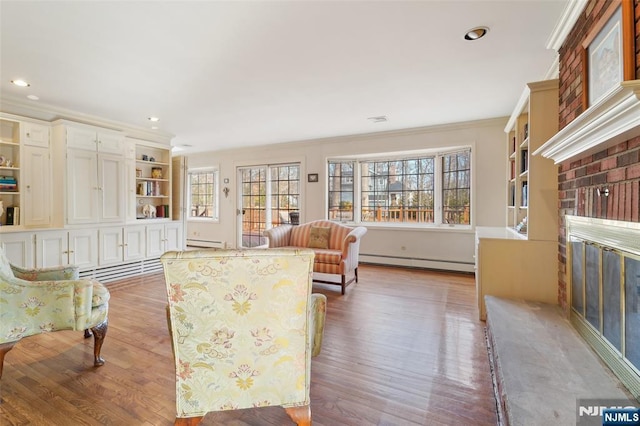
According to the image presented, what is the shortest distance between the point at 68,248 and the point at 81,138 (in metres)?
1.49

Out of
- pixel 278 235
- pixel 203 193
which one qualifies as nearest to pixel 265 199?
pixel 203 193

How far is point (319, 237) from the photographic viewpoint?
4.27 metres

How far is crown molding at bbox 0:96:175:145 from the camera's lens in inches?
139

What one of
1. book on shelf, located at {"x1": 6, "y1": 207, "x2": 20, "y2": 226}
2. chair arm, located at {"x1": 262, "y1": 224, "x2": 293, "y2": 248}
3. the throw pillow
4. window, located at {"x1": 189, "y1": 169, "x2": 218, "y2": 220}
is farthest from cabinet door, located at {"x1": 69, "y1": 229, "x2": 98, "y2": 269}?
window, located at {"x1": 189, "y1": 169, "x2": 218, "y2": 220}

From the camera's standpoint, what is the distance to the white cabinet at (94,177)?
12.8 feet

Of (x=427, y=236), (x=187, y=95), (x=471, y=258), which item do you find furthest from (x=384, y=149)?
(x=187, y=95)

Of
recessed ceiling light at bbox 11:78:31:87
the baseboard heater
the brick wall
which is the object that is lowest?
the baseboard heater

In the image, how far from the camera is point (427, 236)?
16.2ft

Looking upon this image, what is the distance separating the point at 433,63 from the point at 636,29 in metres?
1.48

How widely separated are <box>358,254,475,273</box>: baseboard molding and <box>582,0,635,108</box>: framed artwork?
10.9 ft

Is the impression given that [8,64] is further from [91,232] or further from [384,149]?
[384,149]

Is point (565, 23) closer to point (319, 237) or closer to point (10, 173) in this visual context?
point (319, 237)

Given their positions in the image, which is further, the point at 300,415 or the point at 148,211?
the point at 148,211

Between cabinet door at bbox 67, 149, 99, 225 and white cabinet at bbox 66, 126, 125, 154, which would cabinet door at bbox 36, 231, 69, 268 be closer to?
cabinet door at bbox 67, 149, 99, 225
